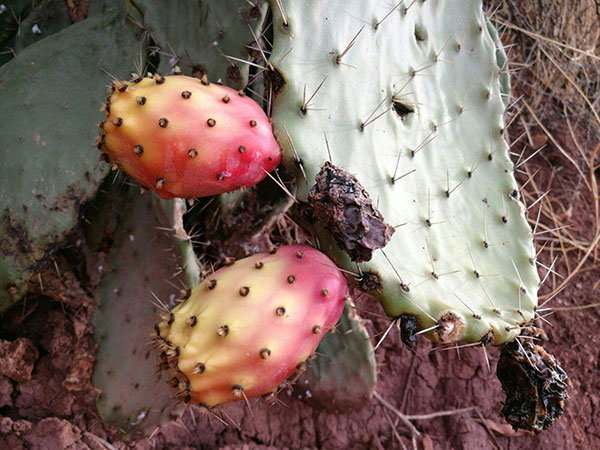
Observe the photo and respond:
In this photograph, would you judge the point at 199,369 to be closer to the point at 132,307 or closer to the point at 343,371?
the point at 132,307

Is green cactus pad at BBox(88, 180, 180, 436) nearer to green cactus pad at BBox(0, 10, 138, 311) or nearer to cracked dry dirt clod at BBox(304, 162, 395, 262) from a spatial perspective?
green cactus pad at BBox(0, 10, 138, 311)

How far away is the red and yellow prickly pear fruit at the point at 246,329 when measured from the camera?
886mm

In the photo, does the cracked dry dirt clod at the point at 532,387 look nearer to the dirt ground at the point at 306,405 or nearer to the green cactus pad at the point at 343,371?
the dirt ground at the point at 306,405

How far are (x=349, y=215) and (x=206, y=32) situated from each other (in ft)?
2.28

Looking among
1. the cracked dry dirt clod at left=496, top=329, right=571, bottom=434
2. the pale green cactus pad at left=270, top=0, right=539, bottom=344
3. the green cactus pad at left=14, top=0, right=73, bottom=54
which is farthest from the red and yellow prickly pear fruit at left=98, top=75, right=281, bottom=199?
the green cactus pad at left=14, top=0, right=73, bottom=54

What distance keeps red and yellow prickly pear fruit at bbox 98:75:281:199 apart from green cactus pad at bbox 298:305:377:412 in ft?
2.30

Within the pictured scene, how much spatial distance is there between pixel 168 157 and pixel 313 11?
43cm

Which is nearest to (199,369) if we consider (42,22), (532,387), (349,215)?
(349,215)

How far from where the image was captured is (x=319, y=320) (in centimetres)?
98

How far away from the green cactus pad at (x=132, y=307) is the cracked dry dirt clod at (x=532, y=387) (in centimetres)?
74

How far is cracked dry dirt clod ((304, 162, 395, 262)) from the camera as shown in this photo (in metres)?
0.94

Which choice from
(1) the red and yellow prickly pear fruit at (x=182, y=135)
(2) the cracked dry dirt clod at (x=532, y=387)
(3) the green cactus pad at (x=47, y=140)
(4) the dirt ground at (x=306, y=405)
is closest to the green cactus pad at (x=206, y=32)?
(3) the green cactus pad at (x=47, y=140)

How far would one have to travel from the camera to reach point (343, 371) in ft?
5.28

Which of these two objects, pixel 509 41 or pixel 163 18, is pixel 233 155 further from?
pixel 509 41
